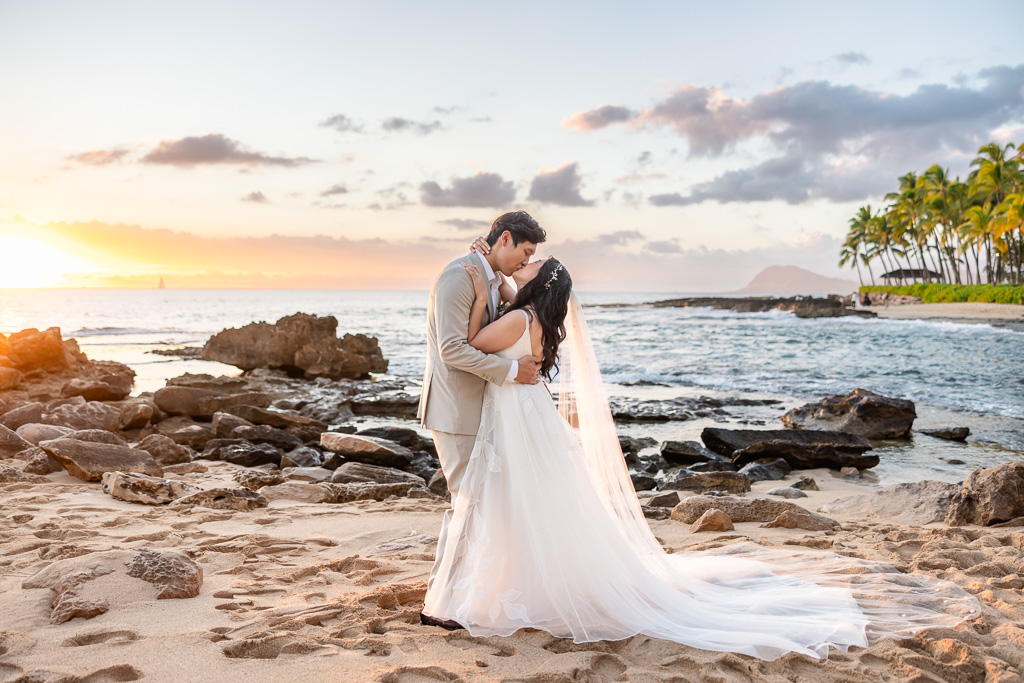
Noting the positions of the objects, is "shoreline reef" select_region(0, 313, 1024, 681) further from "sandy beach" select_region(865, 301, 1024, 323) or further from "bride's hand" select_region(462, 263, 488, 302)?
"sandy beach" select_region(865, 301, 1024, 323)

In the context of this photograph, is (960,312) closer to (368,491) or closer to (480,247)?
(368,491)

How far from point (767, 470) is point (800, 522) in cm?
325

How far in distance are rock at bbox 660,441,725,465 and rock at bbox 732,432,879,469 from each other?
44cm

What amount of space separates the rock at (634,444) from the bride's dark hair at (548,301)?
6.51m

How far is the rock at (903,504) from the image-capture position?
5910mm

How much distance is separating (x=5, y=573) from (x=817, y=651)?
4787 millimetres

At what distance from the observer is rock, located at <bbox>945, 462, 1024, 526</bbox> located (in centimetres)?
543

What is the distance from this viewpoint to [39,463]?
21.7ft

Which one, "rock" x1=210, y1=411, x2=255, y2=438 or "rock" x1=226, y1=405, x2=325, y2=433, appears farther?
"rock" x1=226, y1=405, x2=325, y2=433

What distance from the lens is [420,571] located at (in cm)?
455

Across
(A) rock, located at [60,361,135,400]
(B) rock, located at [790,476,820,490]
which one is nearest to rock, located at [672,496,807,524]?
(B) rock, located at [790,476,820,490]

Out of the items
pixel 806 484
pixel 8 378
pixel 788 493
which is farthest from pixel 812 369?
pixel 8 378

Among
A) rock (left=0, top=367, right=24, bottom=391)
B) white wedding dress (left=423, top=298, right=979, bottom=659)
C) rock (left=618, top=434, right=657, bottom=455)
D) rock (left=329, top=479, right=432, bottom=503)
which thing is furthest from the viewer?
rock (left=0, top=367, right=24, bottom=391)

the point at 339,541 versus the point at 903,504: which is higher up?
the point at 339,541
